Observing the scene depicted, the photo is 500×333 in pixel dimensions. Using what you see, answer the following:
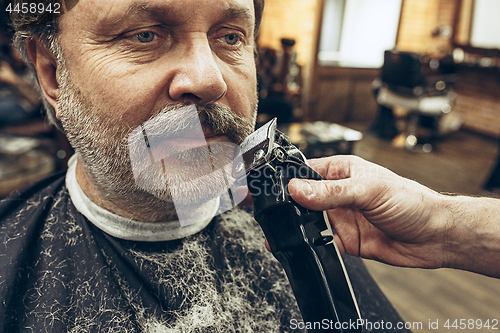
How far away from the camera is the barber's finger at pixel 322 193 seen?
0.77m

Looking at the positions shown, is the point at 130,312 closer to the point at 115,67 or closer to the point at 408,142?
the point at 115,67

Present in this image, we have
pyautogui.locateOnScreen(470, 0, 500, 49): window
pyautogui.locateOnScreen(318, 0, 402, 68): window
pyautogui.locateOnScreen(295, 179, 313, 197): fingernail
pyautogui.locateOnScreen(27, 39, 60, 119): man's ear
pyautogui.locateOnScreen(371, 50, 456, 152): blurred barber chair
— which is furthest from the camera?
pyautogui.locateOnScreen(318, 0, 402, 68): window

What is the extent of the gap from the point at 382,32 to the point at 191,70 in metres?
7.48

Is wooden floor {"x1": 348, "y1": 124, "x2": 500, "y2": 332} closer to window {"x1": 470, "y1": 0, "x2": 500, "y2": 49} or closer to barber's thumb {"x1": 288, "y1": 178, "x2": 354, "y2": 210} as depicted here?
barber's thumb {"x1": 288, "y1": 178, "x2": 354, "y2": 210}

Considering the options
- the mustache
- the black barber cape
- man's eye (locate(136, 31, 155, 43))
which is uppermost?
man's eye (locate(136, 31, 155, 43))

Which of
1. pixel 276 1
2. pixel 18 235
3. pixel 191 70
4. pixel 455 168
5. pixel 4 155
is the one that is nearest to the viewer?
pixel 191 70

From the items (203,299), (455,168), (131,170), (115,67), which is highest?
(115,67)

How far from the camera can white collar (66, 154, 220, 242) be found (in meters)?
1.03

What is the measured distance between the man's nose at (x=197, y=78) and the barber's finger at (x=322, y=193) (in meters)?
0.30

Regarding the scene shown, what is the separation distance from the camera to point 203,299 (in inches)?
38.9

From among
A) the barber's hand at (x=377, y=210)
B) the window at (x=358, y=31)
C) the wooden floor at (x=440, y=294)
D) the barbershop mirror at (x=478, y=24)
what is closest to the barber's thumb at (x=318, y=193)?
the barber's hand at (x=377, y=210)

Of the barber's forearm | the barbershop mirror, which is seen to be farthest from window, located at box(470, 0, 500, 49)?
the barber's forearm

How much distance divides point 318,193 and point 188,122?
36 centimetres

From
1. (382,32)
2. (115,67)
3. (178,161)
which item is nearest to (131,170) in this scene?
(178,161)
